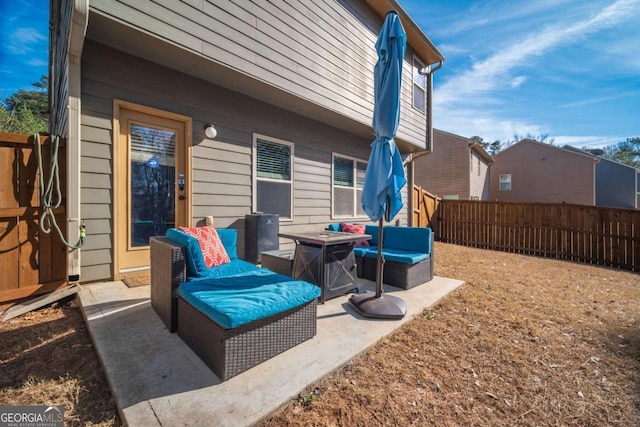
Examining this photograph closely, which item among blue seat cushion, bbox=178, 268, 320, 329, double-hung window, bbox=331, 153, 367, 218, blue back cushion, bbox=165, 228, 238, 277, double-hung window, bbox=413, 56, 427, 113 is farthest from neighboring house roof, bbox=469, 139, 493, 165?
blue back cushion, bbox=165, 228, 238, 277

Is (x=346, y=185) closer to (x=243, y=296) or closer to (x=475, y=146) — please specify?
(x=243, y=296)

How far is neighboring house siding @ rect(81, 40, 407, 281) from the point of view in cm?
308

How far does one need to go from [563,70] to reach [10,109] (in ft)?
88.6

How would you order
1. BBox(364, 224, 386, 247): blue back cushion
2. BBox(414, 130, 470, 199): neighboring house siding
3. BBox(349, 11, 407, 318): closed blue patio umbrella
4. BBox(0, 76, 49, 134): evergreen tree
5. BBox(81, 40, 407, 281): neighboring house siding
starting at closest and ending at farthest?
BBox(349, 11, 407, 318): closed blue patio umbrella → BBox(81, 40, 407, 281): neighboring house siding → BBox(364, 224, 386, 247): blue back cushion → BBox(0, 76, 49, 134): evergreen tree → BBox(414, 130, 470, 199): neighboring house siding

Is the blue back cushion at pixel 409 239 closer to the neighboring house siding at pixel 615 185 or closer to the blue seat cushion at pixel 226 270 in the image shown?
the blue seat cushion at pixel 226 270

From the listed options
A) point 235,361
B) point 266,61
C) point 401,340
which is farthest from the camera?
point 266,61

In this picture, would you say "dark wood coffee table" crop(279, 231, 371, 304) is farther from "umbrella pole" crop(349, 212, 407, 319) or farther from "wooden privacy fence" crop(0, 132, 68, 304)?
"wooden privacy fence" crop(0, 132, 68, 304)

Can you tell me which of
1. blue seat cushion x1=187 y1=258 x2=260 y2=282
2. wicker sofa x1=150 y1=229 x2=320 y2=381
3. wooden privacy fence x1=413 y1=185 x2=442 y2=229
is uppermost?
wooden privacy fence x1=413 y1=185 x2=442 y2=229

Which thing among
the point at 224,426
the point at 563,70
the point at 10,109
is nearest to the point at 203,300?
the point at 224,426

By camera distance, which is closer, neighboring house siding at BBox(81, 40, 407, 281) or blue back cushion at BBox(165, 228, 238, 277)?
blue back cushion at BBox(165, 228, 238, 277)

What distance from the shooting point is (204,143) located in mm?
3982

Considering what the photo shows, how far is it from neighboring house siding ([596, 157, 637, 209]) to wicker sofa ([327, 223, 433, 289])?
966 inches

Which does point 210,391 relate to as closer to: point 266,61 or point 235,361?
point 235,361

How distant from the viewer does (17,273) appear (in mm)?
2713
